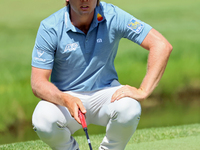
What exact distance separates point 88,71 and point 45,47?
0.30 metres

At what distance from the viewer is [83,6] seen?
7.98ft

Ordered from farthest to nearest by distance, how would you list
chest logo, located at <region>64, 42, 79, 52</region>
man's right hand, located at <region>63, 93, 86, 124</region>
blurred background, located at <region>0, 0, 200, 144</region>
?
blurred background, located at <region>0, 0, 200, 144</region> → chest logo, located at <region>64, 42, 79, 52</region> → man's right hand, located at <region>63, 93, 86, 124</region>

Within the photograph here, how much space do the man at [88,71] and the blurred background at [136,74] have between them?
2945 millimetres

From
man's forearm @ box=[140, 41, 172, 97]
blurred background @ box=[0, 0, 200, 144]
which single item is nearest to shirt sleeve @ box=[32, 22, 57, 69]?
man's forearm @ box=[140, 41, 172, 97]

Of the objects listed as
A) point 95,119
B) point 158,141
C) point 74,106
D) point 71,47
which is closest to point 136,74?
point 158,141

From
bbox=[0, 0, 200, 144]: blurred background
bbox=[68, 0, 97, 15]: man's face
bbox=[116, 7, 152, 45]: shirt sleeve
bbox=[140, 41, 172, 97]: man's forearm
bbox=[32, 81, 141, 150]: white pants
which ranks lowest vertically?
bbox=[0, 0, 200, 144]: blurred background

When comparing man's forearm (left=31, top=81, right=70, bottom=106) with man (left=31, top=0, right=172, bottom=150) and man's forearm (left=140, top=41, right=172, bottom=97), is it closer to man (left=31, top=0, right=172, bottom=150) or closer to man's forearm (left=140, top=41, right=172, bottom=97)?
man (left=31, top=0, right=172, bottom=150)

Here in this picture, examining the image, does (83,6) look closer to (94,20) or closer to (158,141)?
(94,20)

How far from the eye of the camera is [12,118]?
5797 millimetres

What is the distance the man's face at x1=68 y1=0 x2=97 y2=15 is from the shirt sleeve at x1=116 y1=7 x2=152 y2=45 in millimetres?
182

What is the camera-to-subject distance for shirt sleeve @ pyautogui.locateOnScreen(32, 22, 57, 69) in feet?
7.94

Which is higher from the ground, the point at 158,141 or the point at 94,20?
the point at 94,20

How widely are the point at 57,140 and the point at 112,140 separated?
0.33 metres

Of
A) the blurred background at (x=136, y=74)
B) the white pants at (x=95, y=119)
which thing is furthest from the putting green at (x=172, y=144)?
the blurred background at (x=136, y=74)
